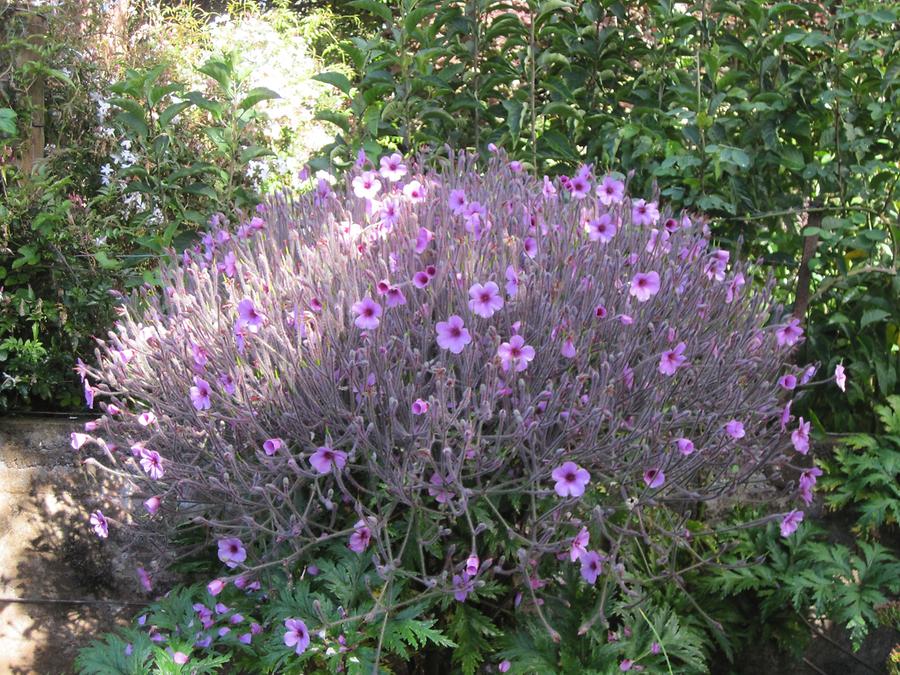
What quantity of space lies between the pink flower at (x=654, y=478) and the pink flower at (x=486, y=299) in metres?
0.53

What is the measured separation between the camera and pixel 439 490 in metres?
1.97

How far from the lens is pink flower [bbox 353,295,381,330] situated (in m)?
2.02

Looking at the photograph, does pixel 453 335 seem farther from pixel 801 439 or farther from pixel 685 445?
pixel 801 439

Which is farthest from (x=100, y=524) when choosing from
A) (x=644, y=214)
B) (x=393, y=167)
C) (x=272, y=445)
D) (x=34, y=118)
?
(x=34, y=118)

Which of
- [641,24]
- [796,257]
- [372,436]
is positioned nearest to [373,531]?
[372,436]

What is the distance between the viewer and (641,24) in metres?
3.96

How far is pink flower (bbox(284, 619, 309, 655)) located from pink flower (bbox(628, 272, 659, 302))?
1.12 m

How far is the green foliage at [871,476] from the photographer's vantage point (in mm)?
2902

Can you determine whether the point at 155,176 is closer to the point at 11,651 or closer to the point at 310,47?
the point at 11,651

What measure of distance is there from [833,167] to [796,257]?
1.30 feet

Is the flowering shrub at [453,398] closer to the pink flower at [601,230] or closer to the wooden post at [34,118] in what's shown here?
the pink flower at [601,230]

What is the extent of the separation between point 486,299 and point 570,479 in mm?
447

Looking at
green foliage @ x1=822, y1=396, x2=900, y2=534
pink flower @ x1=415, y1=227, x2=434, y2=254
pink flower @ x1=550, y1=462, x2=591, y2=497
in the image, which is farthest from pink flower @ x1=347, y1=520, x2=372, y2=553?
green foliage @ x1=822, y1=396, x2=900, y2=534

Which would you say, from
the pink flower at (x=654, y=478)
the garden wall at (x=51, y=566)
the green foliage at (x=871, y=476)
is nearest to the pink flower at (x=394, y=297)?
the pink flower at (x=654, y=478)
